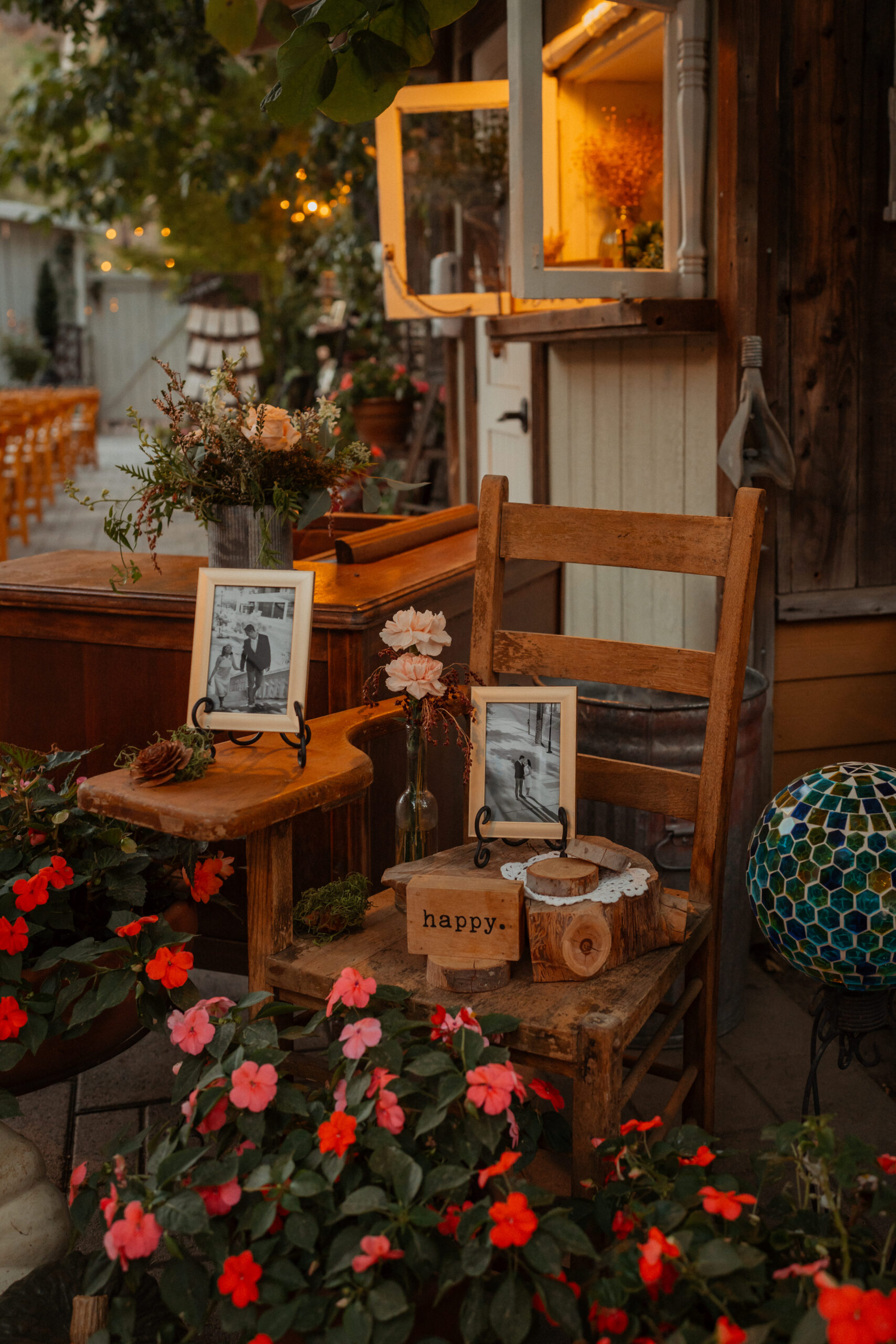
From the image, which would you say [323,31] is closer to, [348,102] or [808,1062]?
[348,102]

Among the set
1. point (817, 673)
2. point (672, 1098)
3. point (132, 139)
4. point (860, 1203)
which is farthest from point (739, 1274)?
point (132, 139)

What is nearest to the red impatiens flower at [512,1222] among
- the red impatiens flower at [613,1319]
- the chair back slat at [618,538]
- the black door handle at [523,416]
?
the red impatiens flower at [613,1319]

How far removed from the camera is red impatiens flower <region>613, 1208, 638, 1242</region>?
1.28 meters

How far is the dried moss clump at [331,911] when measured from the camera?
1.75m

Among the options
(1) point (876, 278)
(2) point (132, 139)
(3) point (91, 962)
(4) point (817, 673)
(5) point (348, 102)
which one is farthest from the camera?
(2) point (132, 139)

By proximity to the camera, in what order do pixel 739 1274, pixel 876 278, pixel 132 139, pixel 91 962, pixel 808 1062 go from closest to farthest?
pixel 739 1274, pixel 91 962, pixel 808 1062, pixel 876 278, pixel 132 139

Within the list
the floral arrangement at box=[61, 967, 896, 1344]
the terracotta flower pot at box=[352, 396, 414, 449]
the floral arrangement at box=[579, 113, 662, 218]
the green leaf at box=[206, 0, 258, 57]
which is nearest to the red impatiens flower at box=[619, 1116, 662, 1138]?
the floral arrangement at box=[61, 967, 896, 1344]

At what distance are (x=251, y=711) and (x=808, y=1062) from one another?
148cm

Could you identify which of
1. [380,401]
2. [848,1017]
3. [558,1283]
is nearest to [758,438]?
[848,1017]

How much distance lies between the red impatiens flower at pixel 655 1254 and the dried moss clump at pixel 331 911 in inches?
27.2

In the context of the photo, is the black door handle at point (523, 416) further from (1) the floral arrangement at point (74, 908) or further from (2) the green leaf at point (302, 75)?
(2) the green leaf at point (302, 75)

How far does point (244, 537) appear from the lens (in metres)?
2.10

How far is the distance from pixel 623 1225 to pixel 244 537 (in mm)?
1286

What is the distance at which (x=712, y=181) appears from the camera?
273cm
